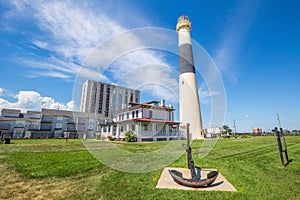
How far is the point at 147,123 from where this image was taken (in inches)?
982

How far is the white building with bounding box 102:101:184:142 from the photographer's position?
79.5ft

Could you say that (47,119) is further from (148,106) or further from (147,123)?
(147,123)

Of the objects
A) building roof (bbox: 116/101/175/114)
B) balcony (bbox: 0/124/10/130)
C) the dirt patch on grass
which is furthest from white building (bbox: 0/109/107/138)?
the dirt patch on grass

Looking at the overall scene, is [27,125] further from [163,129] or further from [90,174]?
[90,174]

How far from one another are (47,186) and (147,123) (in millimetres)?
21215

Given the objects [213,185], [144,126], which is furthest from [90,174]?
[144,126]

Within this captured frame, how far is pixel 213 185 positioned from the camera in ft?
13.5

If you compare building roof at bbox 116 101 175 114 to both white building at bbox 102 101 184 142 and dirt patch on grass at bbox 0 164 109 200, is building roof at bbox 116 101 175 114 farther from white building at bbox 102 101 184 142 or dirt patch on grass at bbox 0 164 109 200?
dirt patch on grass at bbox 0 164 109 200

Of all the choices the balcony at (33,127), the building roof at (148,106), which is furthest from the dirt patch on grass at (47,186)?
the balcony at (33,127)

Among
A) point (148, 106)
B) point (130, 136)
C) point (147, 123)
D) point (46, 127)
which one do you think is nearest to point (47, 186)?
point (130, 136)

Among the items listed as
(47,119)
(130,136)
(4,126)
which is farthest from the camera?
(47,119)

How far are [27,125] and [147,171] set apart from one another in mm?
56725

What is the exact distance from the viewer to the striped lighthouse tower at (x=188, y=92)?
28172 mm

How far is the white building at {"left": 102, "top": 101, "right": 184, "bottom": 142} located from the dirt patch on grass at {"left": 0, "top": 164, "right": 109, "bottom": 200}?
1862 centimetres
